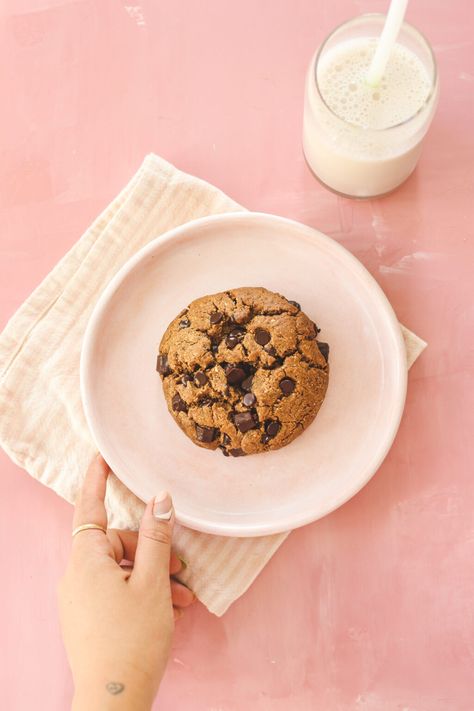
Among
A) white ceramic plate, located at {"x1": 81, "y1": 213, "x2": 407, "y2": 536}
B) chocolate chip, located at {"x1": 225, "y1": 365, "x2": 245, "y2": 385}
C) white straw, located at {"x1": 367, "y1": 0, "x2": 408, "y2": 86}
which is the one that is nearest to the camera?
white straw, located at {"x1": 367, "y1": 0, "x2": 408, "y2": 86}

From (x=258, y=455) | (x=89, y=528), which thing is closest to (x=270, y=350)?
(x=258, y=455)

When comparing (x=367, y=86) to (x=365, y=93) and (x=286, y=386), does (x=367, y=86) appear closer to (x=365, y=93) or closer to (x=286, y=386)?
(x=365, y=93)

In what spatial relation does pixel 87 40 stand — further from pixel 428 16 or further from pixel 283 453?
pixel 283 453

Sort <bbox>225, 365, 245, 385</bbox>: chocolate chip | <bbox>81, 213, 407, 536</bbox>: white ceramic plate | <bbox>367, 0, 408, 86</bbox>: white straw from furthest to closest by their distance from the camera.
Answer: <bbox>81, 213, 407, 536</bbox>: white ceramic plate < <bbox>225, 365, 245, 385</bbox>: chocolate chip < <bbox>367, 0, 408, 86</bbox>: white straw

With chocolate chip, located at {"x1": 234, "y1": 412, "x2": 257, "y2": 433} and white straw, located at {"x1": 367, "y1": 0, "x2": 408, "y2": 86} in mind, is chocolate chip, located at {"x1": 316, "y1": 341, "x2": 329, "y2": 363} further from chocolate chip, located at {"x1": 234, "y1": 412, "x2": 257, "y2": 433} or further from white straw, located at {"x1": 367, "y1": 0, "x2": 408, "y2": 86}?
white straw, located at {"x1": 367, "y1": 0, "x2": 408, "y2": 86}

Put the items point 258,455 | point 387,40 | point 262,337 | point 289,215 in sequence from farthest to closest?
point 289,215, point 258,455, point 262,337, point 387,40

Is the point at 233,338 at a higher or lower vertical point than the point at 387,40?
lower

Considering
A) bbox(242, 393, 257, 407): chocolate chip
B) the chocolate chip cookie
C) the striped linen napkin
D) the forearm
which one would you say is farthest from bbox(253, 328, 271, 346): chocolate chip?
the forearm
